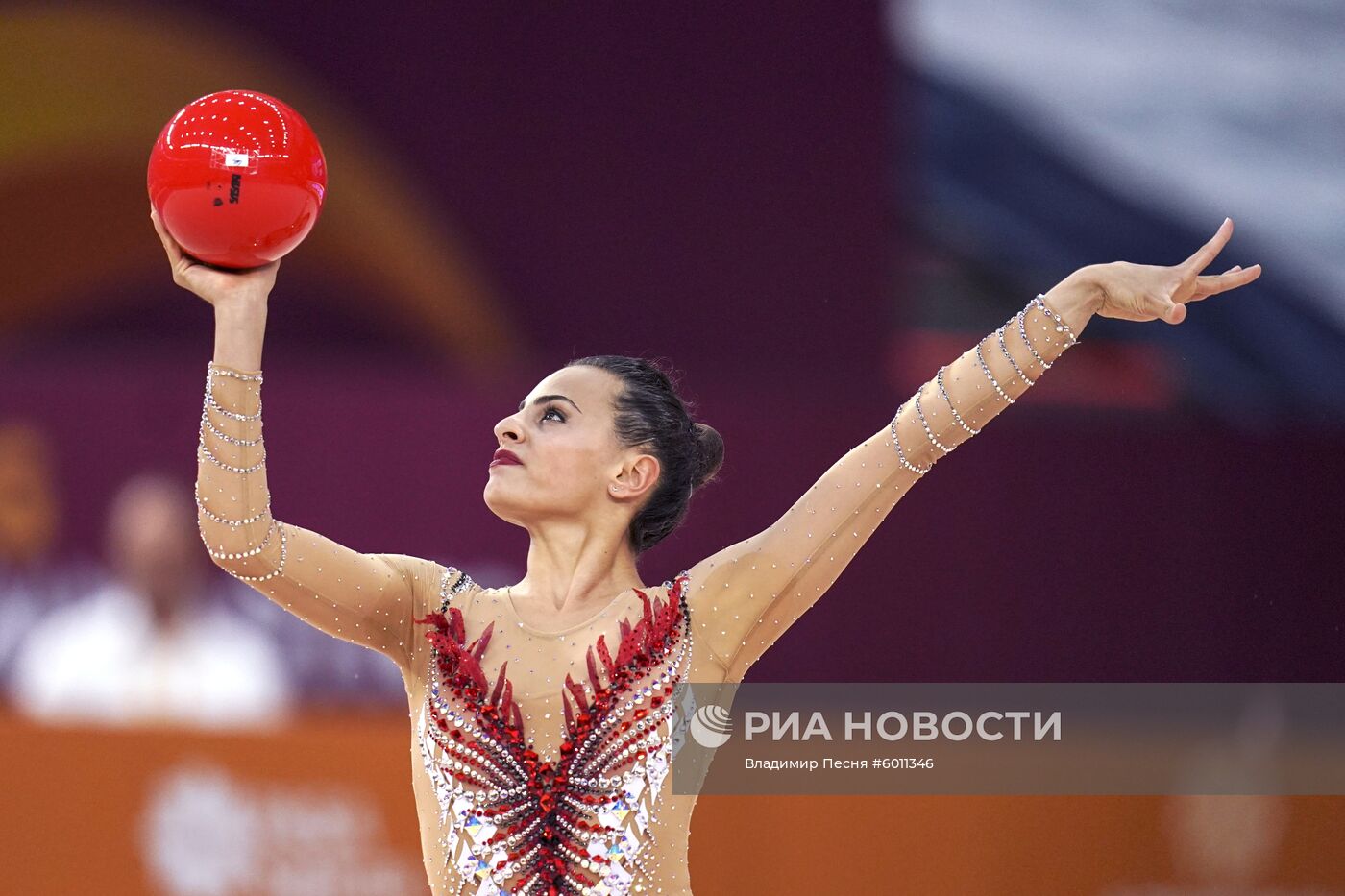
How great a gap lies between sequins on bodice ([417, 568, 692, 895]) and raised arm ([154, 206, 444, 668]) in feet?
0.57

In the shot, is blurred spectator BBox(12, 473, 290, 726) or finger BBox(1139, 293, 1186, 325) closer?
finger BBox(1139, 293, 1186, 325)

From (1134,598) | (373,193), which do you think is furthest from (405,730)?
(373,193)

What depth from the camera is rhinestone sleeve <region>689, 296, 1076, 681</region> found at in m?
2.60

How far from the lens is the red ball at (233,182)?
91.4 inches

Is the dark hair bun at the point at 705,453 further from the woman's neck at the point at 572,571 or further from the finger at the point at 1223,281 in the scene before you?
the finger at the point at 1223,281

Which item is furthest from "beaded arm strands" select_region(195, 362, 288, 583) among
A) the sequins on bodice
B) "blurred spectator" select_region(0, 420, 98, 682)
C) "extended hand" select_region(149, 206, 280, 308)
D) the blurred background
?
"blurred spectator" select_region(0, 420, 98, 682)

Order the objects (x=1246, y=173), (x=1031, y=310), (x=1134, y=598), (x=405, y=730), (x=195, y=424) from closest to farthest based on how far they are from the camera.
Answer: (x=1031, y=310) → (x=405, y=730) → (x=195, y=424) → (x=1134, y=598) → (x=1246, y=173)

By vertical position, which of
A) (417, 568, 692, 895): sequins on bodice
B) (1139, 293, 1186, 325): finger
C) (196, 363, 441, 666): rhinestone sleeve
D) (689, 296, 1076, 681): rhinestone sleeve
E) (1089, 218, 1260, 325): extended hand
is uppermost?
(1089, 218, 1260, 325): extended hand

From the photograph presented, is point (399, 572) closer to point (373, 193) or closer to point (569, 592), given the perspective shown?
point (569, 592)

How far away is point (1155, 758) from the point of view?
13.4ft

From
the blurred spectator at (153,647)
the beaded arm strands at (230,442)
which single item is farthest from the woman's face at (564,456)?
the blurred spectator at (153,647)

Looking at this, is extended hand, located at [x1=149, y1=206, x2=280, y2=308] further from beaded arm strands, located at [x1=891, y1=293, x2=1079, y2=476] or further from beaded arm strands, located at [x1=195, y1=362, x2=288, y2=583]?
beaded arm strands, located at [x1=891, y1=293, x2=1079, y2=476]

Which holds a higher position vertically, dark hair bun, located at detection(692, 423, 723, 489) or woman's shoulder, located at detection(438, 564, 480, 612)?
dark hair bun, located at detection(692, 423, 723, 489)

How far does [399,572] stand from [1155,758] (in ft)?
7.21
